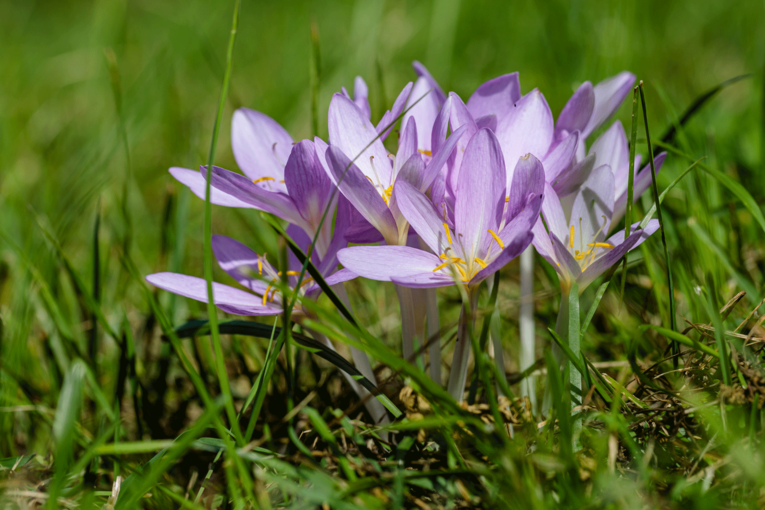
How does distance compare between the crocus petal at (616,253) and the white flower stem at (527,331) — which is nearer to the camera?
the crocus petal at (616,253)

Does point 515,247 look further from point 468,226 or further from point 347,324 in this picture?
point 347,324

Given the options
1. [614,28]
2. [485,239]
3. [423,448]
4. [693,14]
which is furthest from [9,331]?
[693,14]

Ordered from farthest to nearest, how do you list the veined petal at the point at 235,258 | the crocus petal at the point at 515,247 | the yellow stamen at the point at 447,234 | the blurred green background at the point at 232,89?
the blurred green background at the point at 232,89, the veined petal at the point at 235,258, the yellow stamen at the point at 447,234, the crocus petal at the point at 515,247

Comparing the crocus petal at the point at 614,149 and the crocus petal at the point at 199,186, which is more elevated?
the crocus petal at the point at 614,149

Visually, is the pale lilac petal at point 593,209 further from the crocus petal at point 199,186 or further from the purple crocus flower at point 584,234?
the crocus petal at point 199,186

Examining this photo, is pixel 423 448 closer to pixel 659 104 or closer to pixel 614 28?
pixel 614 28

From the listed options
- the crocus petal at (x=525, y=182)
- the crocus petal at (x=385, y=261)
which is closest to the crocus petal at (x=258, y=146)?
the crocus petal at (x=385, y=261)
